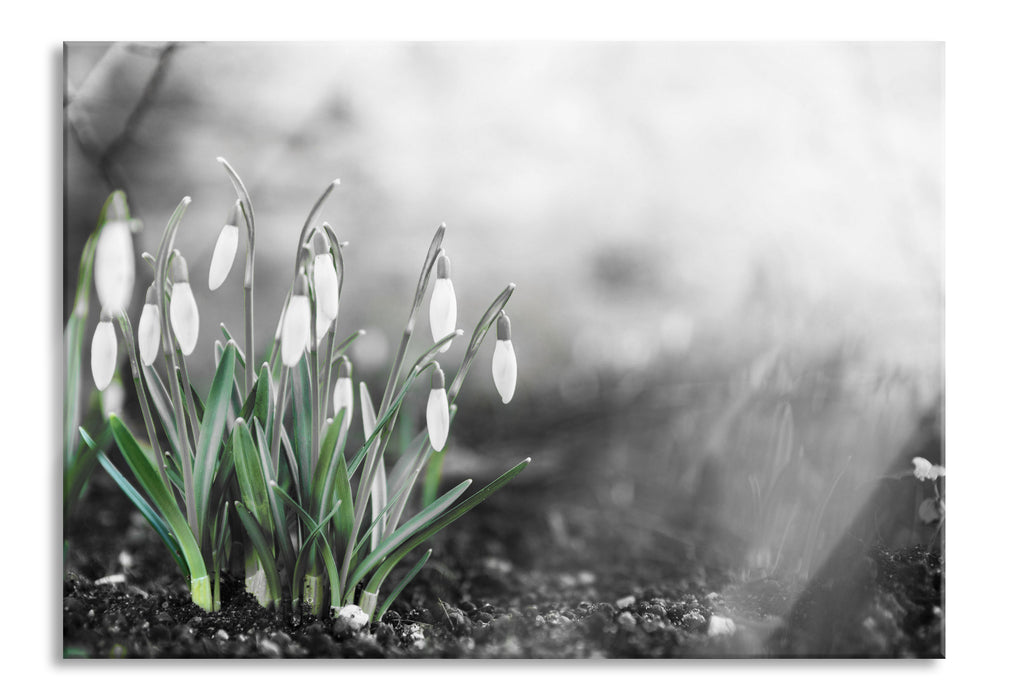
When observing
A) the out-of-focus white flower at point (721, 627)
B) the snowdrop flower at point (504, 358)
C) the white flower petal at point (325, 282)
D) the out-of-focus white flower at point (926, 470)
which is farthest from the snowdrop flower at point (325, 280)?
the out-of-focus white flower at point (926, 470)

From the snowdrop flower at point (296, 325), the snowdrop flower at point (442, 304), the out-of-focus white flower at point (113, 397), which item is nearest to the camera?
the snowdrop flower at point (296, 325)

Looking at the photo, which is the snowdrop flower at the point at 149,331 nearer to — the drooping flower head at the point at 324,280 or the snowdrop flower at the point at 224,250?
the snowdrop flower at the point at 224,250

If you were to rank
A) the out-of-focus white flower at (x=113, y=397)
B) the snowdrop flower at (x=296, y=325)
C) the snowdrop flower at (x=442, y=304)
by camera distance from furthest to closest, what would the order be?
the out-of-focus white flower at (x=113, y=397) → the snowdrop flower at (x=442, y=304) → the snowdrop flower at (x=296, y=325)

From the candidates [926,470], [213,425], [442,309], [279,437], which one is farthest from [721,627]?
[213,425]

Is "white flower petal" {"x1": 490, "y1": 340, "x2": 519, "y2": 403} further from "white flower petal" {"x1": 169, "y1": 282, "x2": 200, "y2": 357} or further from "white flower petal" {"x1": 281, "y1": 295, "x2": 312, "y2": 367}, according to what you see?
"white flower petal" {"x1": 169, "y1": 282, "x2": 200, "y2": 357}

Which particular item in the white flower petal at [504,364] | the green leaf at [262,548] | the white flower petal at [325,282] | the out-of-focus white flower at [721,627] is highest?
the white flower petal at [325,282]

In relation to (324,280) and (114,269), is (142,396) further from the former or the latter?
(324,280)

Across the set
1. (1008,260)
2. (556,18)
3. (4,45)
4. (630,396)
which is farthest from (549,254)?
(4,45)

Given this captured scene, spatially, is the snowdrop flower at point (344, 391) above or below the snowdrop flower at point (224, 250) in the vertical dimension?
below
